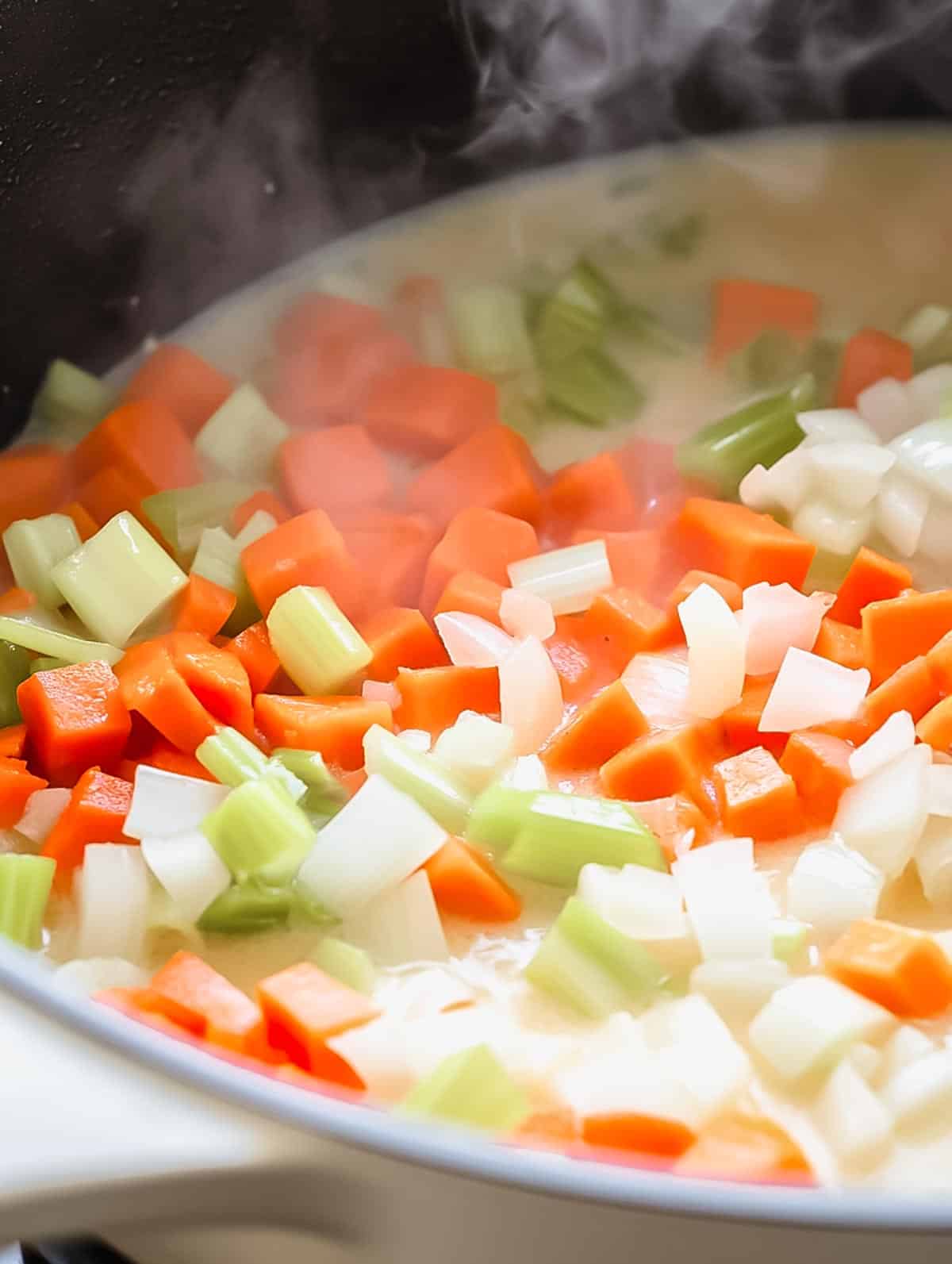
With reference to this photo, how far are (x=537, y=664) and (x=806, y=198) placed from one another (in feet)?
2.75

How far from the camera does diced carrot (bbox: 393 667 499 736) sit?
137 centimetres

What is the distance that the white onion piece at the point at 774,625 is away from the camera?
139 centimetres

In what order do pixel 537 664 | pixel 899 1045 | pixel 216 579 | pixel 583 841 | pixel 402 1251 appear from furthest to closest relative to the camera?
pixel 216 579 → pixel 537 664 → pixel 583 841 → pixel 899 1045 → pixel 402 1251

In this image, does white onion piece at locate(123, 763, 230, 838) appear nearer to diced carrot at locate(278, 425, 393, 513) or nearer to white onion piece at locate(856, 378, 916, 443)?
diced carrot at locate(278, 425, 393, 513)

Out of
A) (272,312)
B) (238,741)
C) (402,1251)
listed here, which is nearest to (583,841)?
(238,741)

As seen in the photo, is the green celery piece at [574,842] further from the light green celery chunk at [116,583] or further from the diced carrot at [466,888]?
the light green celery chunk at [116,583]

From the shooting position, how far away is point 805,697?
4.32 feet

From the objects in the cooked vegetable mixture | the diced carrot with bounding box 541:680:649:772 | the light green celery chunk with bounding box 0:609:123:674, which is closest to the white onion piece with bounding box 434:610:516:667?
the cooked vegetable mixture

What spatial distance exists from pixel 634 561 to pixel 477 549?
0.16 metres

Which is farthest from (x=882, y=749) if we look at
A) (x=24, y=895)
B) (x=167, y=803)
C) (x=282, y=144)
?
(x=282, y=144)

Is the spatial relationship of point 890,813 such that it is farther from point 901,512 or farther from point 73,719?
point 73,719

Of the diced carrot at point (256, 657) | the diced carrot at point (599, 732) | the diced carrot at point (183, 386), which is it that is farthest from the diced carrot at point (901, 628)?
the diced carrot at point (183, 386)

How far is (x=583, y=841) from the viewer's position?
1.20m

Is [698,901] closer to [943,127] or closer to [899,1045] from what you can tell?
[899,1045]
